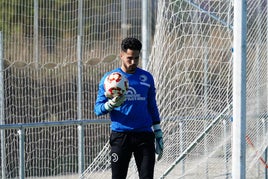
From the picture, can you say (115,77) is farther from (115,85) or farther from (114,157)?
(114,157)

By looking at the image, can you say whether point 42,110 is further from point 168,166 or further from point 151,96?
point 151,96

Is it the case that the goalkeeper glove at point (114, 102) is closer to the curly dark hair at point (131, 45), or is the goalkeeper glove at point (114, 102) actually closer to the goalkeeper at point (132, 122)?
the goalkeeper at point (132, 122)

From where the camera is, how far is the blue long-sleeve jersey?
19.7ft

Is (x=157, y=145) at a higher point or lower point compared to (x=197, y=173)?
higher

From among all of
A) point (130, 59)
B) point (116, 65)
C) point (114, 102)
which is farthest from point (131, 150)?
point (116, 65)

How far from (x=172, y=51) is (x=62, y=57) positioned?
107 inches

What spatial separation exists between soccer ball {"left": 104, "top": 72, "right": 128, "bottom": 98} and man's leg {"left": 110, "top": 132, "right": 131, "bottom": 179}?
17.3 inches

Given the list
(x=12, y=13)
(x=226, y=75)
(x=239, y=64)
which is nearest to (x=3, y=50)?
A: (x=12, y=13)

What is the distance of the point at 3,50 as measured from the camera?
8.95m

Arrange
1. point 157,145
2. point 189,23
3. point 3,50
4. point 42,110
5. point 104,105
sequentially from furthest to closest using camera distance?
point 42,110, point 3,50, point 189,23, point 157,145, point 104,105

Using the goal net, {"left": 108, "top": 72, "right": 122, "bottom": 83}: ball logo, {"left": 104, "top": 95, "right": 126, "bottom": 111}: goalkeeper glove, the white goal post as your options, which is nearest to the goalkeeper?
{"left": 104, "top": 95, "right": 126, "bottom": 111}: goalkeeper glove

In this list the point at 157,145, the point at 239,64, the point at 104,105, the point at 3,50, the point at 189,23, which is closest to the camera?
the point at 239,64

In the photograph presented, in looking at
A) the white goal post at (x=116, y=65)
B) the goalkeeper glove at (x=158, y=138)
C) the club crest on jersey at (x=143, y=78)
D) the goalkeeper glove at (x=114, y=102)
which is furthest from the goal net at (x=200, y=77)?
the goalkeeper glove at (x=114, y=102)

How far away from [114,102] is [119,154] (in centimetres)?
56
